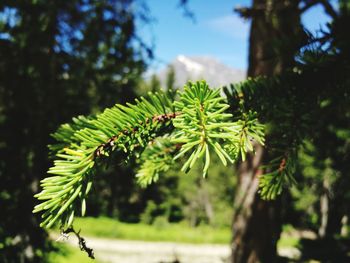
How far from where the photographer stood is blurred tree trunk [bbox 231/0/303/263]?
8.71 feet

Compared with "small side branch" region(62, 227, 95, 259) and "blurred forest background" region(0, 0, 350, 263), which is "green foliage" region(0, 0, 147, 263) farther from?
"small side branch" region(62, 227, 95, 259)

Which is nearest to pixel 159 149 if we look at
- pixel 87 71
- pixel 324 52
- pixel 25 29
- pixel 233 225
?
pixel 324 52

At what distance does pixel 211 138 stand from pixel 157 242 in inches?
1677

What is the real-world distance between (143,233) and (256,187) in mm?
40741

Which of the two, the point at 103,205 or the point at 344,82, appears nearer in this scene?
the point at 344,82

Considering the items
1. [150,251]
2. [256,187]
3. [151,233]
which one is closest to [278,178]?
[256,187]

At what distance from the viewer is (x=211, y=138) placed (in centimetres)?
76

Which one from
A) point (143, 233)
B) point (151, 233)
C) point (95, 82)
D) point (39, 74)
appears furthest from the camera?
point (151, 233)

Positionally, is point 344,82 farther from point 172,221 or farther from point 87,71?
point 172,221

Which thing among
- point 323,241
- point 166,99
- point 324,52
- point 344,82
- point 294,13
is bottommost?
point 323,241

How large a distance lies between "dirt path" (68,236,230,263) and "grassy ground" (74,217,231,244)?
2.91 ft

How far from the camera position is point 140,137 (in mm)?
889

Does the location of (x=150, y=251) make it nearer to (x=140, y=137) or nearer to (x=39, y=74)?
(x=39, y=74)

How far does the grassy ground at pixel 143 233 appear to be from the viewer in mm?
40050
